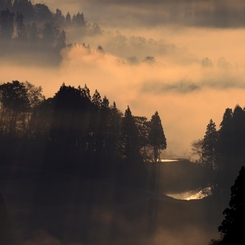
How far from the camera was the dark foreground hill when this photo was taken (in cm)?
13112

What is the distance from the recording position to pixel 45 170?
150 m

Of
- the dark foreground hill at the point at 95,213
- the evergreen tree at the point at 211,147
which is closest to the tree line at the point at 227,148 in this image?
the evergreen tree at the point at 211,147

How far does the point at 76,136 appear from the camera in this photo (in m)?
155

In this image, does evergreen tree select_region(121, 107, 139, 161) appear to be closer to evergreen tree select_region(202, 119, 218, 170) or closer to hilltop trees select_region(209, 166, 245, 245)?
evergreen tree select_region(202, 119, 218, 170)

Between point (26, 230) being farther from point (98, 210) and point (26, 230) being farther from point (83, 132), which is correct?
point (83, 132)

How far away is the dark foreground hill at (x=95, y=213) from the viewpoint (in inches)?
5162

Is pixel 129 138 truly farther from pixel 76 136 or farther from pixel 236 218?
pixel 236 218

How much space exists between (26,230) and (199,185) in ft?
131

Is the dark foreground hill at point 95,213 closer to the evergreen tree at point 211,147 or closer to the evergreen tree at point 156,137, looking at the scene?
the evergreen tree at point 211,147

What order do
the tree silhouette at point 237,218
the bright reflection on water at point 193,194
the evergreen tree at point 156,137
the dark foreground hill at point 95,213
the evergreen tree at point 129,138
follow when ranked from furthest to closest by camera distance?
the evergreen tree at point 156,137
the evergreen tree at point 129,138
the bright reflection on water at point 193,194
the dark foreground hill at point 95,213
the tree silhouette at point 237,218

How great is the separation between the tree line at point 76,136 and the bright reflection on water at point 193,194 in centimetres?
647

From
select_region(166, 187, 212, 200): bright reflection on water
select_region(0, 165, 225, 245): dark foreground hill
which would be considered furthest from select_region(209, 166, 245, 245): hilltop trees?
select_region(166, 187, 212, 200): bright reflection on water

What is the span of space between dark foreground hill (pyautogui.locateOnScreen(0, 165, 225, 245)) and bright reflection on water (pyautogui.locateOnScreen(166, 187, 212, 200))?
3.48 metres

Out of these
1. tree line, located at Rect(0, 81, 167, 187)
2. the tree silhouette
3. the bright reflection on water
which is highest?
tree line, located at Rect(0, 81, 167, 187)
